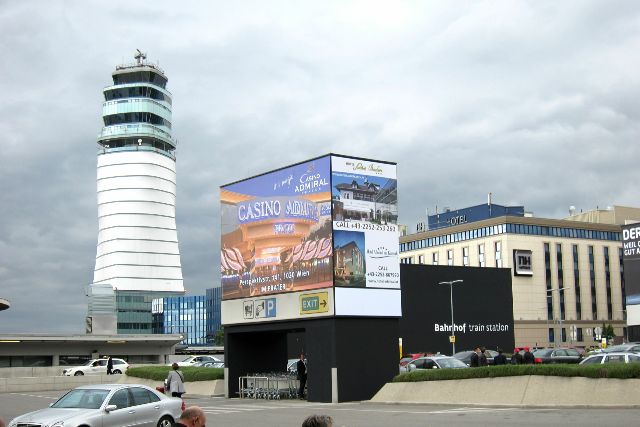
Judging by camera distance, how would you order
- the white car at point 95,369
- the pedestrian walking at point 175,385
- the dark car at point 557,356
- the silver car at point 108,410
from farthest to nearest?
the white car at point 95,369, the dark car at point 557,356, the pedestrian walking at point 175,385, the silver car at point 108,410

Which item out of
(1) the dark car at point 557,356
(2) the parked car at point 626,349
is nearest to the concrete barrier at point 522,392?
(2) the parked car at point 626,349

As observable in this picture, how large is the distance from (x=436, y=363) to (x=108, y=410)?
2023cm

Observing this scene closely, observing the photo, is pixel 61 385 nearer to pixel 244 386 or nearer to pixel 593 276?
pixel 244 386

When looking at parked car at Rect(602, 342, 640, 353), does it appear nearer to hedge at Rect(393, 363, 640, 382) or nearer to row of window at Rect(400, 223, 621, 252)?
hedge at Rect(393, 363, 640, 382)

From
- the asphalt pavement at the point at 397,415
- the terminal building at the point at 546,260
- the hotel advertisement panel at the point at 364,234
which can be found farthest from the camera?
the terminal building at the point at 546,260

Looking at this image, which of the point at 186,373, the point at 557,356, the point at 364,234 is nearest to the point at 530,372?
the point at 364,234

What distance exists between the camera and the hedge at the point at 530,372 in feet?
82.2

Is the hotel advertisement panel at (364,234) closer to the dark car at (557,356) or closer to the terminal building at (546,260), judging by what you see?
the dark car at (557,356)

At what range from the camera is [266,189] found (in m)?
36.3

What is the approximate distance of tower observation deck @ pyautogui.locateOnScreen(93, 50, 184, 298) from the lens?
155m

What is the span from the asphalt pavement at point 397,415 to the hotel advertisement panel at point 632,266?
2528 inches

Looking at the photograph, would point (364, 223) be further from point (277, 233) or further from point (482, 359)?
point (482, 359)

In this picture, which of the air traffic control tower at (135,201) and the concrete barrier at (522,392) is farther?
the air traffic control tower at (135,201)

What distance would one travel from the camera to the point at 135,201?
510 feet
